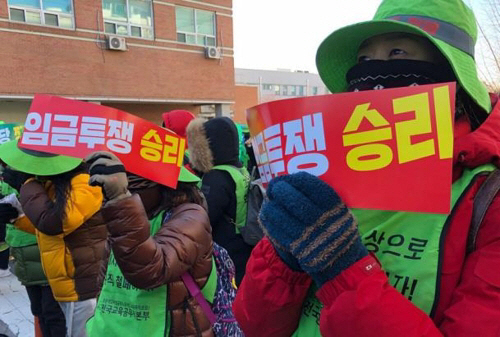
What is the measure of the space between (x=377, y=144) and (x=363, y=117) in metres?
0.06

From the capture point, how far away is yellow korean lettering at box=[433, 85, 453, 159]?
739 millimetres

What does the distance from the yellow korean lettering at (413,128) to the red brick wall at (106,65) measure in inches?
568

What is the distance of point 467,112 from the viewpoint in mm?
965

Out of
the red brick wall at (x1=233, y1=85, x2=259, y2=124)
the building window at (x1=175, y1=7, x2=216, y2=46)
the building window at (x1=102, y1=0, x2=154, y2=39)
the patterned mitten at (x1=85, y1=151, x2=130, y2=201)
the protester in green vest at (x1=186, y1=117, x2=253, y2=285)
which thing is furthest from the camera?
the red brick wall at (x1=233, y1=85, x2=259, y2=124)

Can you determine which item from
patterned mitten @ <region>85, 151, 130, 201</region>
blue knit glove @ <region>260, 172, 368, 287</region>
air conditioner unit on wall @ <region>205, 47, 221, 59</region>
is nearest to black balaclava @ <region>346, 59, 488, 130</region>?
blue knit glove @ <region>260, 172, 368, 287</region>

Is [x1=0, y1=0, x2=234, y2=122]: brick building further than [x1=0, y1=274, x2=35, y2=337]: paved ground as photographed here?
Yes

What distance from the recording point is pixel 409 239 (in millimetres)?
858

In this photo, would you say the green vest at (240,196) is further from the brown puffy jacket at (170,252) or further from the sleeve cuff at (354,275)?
the sleeve cuff at (354,275)

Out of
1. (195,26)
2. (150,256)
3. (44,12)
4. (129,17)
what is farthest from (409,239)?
(195,26)

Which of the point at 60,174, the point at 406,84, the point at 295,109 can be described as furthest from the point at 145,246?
the point at 60,174

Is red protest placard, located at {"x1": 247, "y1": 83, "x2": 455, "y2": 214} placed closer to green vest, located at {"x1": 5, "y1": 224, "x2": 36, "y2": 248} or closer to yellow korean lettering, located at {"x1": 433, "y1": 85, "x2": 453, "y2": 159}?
yellow korean lettering, located at {"x1": 433, "y1": 85, "x2": 453, "y2": 159}

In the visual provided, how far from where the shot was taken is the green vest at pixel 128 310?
1775 millimetres

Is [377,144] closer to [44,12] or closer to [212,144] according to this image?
[212,144]

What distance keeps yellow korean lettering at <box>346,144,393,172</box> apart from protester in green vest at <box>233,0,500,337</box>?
0.07 m
